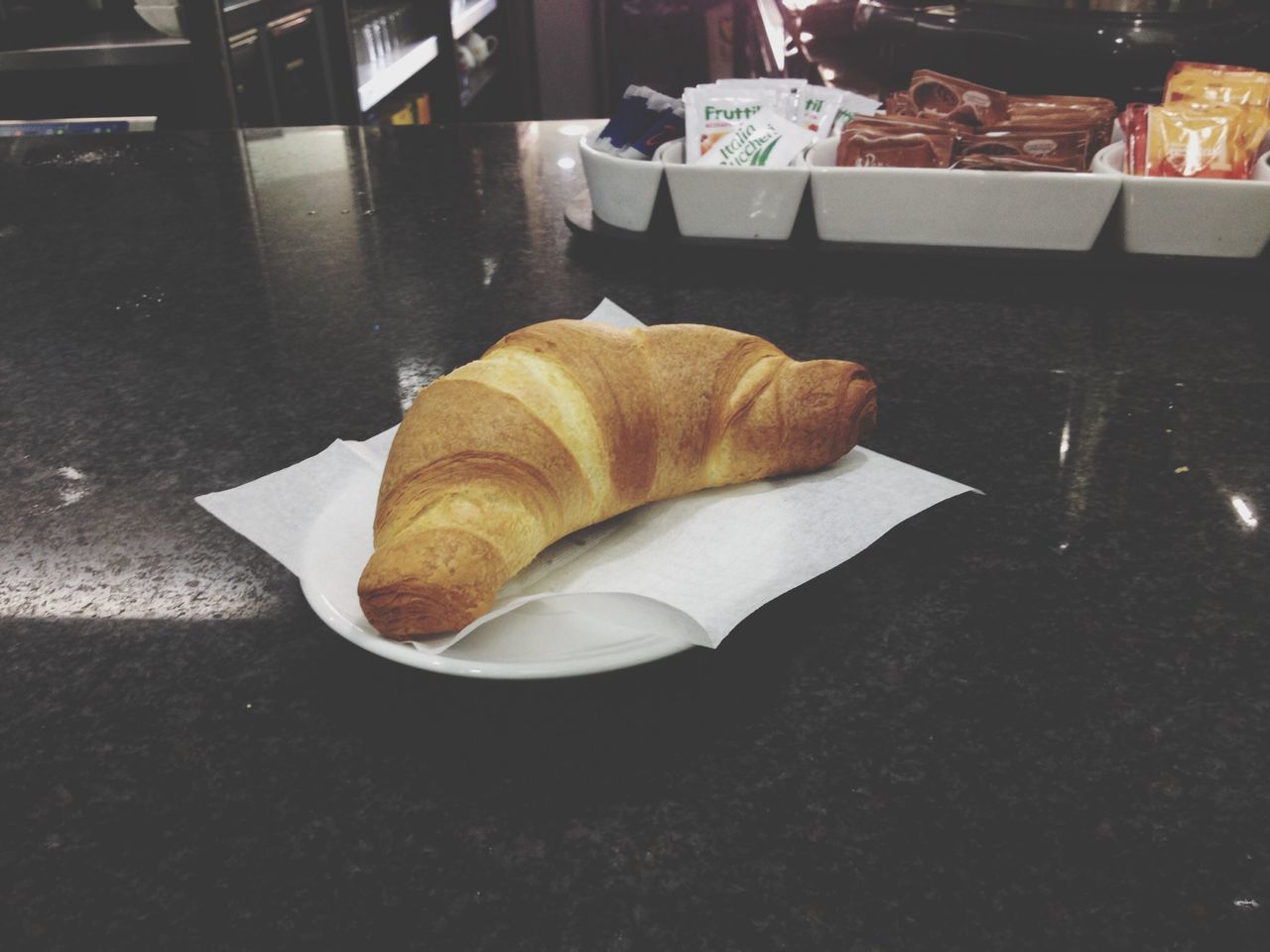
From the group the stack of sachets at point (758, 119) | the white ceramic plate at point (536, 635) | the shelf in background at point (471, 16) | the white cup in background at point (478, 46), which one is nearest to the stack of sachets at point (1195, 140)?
the stack of sachets at point (758, 119)

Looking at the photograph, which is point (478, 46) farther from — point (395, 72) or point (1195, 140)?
point (1195, 140)

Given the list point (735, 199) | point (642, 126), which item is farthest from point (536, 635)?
point (642, 126)

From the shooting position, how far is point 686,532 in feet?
1.67

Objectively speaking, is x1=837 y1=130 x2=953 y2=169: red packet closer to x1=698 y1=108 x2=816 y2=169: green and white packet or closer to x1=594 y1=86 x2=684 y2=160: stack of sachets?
x1=698 y1=108 x2=816 y2=169: green and white packet

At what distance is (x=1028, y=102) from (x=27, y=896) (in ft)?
3.37

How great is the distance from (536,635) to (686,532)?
12 cm

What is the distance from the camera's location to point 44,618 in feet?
1.66

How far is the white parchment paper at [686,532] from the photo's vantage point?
0.46 metres

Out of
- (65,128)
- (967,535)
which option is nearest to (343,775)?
(967,535)

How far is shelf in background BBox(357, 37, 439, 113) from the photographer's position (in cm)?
290

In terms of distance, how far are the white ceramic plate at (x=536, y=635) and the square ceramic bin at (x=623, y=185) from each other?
58 centimetres

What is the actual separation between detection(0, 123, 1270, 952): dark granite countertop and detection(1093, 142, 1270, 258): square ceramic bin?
0.06 meters

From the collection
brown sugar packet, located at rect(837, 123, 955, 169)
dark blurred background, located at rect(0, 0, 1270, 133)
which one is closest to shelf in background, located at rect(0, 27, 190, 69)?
dark blurred background, located at rect(0, 0, 1270, 133)

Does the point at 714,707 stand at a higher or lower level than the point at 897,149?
lower
